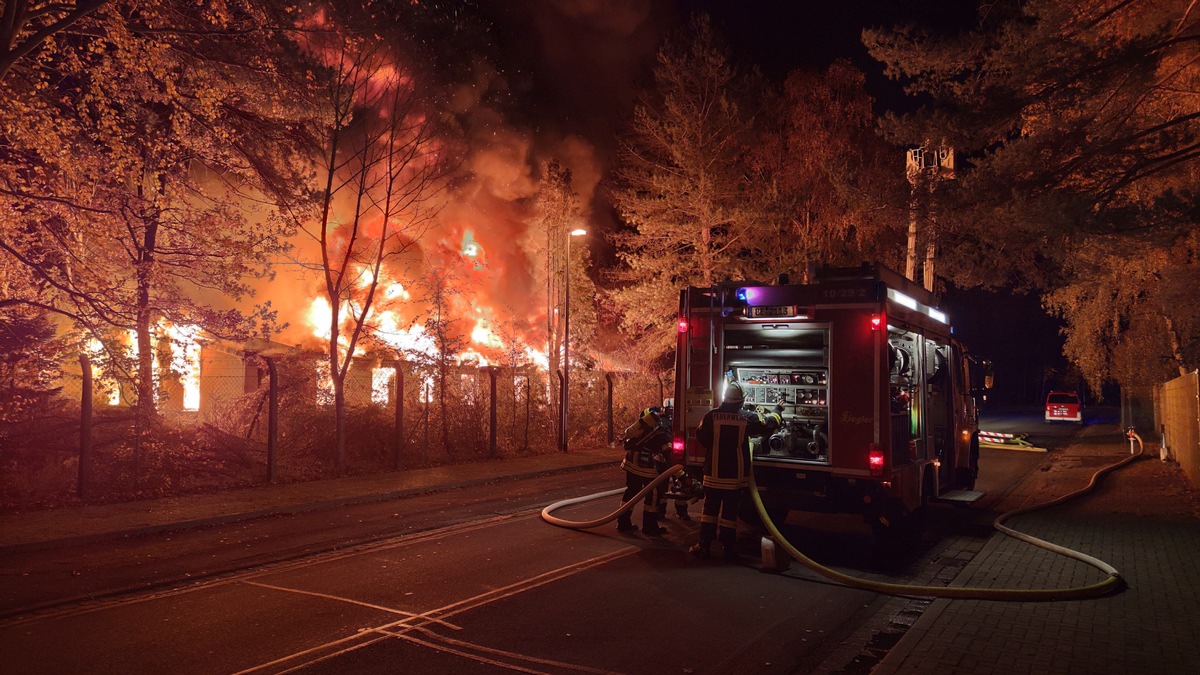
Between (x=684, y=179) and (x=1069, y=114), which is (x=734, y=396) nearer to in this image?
(x=1069, y=114)

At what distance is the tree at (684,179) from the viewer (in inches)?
996

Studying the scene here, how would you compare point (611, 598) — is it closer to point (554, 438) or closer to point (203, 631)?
point (203, 631)

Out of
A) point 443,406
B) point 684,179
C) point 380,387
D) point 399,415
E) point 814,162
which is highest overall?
point 814,162

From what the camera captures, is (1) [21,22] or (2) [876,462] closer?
(2) [876,462]

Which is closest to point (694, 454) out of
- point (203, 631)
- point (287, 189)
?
point (203, 631)

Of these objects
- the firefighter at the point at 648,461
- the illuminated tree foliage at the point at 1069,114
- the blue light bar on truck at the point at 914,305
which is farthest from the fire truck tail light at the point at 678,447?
the illuminated tree foliage at the point at 1069,114

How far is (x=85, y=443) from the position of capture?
1105 cm

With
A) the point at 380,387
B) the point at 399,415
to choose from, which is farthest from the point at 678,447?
the point at 380,387

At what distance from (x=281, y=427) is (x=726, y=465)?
10916 millimetres

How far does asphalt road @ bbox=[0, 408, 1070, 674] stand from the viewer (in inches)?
194

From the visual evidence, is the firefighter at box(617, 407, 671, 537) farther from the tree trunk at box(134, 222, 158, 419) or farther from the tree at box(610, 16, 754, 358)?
the tree at box(610, 16, 754, 358)

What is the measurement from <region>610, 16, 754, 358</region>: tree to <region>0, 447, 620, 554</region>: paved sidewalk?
36.8 feet

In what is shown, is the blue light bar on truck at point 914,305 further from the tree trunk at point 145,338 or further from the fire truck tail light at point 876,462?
the tree trunk at point 145,338

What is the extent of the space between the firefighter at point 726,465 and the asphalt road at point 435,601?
12.8 inches
